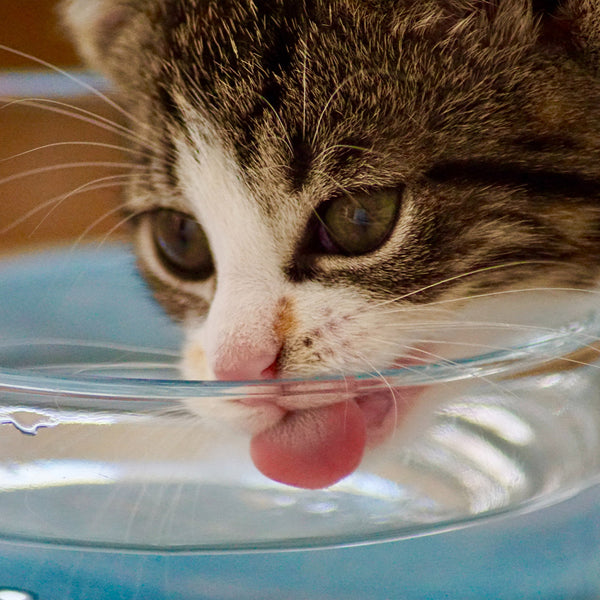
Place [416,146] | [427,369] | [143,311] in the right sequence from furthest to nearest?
[143,311]
[416,146]
[427,369]

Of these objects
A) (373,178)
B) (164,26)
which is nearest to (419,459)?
(373,178)

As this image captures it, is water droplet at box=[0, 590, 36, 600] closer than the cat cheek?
Yes

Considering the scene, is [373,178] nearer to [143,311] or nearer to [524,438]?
[524,438]

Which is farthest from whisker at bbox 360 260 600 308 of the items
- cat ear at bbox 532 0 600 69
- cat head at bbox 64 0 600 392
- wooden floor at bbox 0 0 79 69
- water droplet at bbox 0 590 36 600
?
wooden floor at bbox 0 0 79 69

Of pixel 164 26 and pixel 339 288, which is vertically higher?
pixel 164 26

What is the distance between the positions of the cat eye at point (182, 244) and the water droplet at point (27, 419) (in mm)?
229

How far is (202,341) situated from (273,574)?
173mm

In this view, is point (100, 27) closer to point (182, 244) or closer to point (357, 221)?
point (182, 244)

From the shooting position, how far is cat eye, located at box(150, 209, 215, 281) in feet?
1.88

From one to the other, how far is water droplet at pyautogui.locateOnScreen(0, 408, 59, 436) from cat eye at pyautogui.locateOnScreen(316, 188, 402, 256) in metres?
0.19

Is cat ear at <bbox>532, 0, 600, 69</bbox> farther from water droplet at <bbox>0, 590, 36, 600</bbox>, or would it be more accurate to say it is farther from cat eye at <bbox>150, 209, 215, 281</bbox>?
water droplet at <bbox>0, 590, 36, 600</bbox>

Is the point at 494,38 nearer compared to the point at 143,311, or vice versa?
the point at 494,38

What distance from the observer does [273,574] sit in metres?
0.38

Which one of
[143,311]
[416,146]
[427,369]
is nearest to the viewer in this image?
[427,369]
